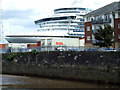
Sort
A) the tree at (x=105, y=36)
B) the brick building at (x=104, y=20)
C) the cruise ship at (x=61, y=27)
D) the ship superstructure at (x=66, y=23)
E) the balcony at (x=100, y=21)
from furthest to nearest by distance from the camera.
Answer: the ship superstructure at (x=66, y=23), the cruise ship at (x=61, y=27), the balcony at (x=100, y=21), the brick building at (x=104, y=20), the tree at (x=105, y=36)

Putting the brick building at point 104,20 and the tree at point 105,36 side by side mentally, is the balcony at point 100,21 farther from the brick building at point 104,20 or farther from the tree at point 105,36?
the tree at point 105,36

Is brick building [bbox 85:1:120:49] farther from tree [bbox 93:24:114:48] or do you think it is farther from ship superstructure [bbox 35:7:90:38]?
ship superstructure [bbox 35:7:90:38]

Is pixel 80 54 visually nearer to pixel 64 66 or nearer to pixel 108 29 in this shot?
pixel 64 66

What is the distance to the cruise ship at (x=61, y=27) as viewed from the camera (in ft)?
292

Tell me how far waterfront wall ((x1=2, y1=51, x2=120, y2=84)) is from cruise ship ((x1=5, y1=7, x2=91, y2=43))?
5212 cm

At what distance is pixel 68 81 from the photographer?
27766mm

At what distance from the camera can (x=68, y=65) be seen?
29.3m

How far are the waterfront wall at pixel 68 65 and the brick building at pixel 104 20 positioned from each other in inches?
733

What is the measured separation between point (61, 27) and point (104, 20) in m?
39.3

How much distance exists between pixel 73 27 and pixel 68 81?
63.5 m

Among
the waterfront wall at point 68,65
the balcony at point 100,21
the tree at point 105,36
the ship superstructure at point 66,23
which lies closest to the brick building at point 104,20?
the balcony at point 100,21

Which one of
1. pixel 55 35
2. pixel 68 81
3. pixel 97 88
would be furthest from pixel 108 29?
pixel 55 35

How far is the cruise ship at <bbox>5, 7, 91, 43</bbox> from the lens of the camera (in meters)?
89.0

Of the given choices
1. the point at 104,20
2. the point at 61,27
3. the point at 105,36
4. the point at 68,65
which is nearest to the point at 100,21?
the point at 104,20
